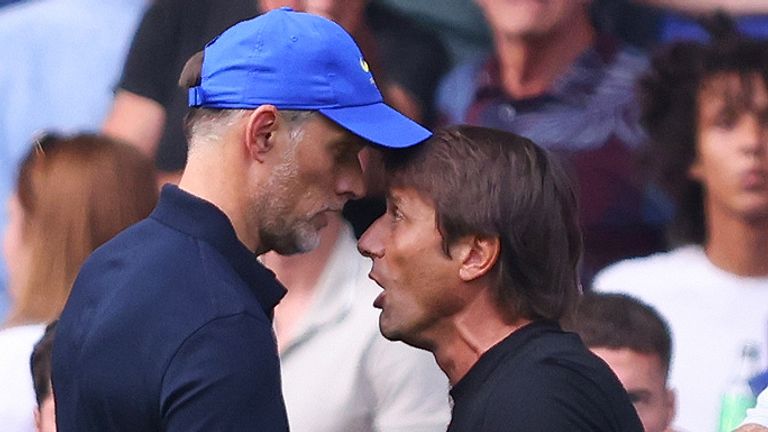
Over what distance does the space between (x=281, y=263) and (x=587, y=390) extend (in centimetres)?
136

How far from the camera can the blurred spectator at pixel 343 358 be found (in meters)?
3.10

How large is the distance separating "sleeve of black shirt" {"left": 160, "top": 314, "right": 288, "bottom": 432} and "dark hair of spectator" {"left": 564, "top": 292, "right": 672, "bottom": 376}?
1.36 m

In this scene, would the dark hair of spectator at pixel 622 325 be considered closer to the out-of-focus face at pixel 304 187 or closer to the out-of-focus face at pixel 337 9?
the out-of-focus face at pixel 337 9

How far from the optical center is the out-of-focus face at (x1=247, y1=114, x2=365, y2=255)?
6.62ft

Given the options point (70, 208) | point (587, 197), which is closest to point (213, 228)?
point (70, 208)

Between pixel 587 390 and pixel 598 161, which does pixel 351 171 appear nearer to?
pixel 587 390

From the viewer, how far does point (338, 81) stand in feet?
6.65

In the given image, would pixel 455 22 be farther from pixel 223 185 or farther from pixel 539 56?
pixel 223 185

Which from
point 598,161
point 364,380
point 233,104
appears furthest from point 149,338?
point 598,161

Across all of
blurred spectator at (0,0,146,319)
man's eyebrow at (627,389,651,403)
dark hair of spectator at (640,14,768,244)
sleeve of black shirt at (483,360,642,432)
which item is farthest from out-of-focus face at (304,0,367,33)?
sleeve of black shirt at (483,360,642,432)

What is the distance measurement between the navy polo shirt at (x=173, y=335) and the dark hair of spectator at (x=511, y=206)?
0.31 m

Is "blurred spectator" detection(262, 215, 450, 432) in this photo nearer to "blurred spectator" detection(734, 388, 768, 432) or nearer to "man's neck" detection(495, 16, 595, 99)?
"man's neck" detection(495, 16, 595, 99)

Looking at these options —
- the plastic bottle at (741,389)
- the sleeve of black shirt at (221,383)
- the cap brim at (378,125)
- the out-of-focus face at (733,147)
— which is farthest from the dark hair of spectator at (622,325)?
the sleeve of black shirt at (221,383)

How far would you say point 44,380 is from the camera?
115 inches
